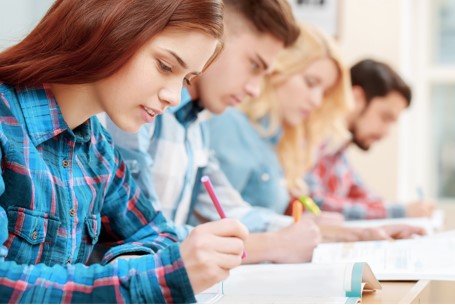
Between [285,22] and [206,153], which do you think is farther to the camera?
[206,153]

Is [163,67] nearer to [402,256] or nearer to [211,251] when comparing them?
[211,251]

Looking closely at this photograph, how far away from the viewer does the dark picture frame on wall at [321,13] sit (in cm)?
362

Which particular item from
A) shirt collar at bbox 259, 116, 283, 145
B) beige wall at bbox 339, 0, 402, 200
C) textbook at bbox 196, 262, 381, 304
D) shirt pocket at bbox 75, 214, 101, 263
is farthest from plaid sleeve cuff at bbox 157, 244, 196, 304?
beige wall at bbox 339, 0, 402, 200

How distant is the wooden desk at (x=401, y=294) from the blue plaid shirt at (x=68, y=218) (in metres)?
0.29

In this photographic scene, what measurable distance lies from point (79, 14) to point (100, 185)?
24cm

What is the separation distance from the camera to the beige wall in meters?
3.80

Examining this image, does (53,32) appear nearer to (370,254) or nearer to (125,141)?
(125,141)

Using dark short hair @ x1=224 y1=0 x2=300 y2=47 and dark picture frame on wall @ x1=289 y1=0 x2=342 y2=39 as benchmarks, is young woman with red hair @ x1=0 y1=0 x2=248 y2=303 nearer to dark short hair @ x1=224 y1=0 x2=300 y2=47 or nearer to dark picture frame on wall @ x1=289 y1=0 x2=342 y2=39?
dark short hair @ x1=224 y1=0 x2=300 y2=47

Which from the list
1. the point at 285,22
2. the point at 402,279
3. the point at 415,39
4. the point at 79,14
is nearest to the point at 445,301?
the point at 402,279

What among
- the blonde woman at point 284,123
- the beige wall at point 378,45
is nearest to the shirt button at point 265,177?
the blonde woman at point 284,123

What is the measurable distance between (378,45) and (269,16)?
91.3 inches

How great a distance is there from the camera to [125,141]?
4.52ft

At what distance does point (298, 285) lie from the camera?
1040mm

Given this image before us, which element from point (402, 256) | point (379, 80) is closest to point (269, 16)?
point (402, 256)
